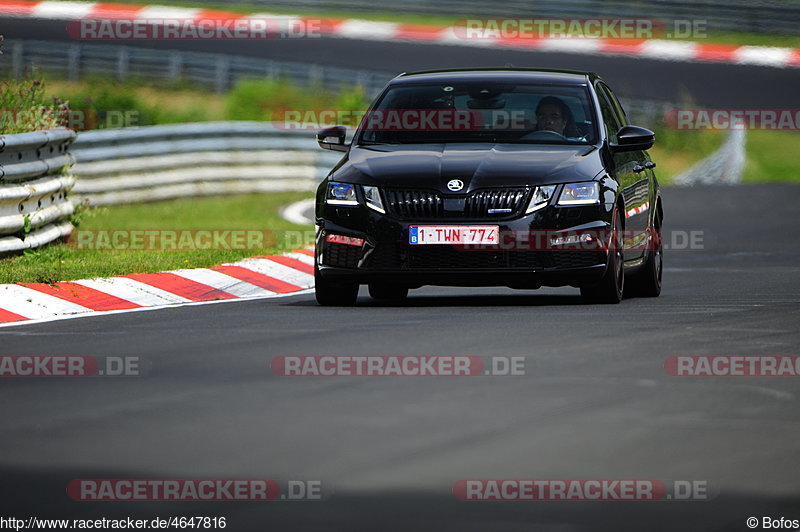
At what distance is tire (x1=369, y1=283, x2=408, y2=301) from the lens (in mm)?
13219

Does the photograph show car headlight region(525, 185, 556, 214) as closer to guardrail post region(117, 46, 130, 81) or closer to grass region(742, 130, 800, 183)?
grass region(742, 130, 800, 183)

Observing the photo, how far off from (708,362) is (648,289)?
465 centimetres

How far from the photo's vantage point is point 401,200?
11680 millimetres

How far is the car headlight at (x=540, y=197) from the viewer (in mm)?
11562

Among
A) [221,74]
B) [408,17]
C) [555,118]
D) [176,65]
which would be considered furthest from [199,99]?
[555,118]

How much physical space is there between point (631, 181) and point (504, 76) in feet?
3.95

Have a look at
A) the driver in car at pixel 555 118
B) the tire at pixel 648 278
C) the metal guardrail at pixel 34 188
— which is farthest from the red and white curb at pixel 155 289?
the tire at pixel 648 278

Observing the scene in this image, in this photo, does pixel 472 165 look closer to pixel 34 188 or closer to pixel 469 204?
pixel 469 204

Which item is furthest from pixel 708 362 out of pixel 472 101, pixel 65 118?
pixel 65 118

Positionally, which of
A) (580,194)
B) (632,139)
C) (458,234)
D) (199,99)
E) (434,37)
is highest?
(632,139)

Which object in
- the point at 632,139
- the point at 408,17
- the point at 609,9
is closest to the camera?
the point at 632,139

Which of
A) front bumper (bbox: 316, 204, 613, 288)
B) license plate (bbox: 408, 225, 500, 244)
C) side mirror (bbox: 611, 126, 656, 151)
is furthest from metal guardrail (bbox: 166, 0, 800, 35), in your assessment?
license plate (bbox: 408, 225, 500, 244)

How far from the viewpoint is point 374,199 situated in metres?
11.8

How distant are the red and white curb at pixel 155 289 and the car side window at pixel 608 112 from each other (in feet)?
8.99
